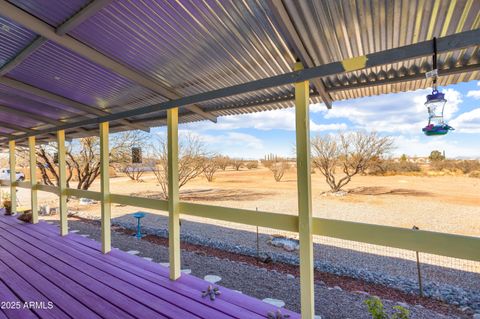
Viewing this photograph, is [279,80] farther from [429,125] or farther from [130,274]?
[130,274]

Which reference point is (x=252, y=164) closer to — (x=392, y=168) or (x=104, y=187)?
(x=392, y=168)

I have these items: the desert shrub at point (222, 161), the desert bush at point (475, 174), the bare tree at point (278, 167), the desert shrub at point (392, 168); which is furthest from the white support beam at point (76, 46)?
the desert bush at point (475, 174)

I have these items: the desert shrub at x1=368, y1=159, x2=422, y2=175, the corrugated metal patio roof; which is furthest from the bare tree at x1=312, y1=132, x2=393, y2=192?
the corrugated metal patio roof

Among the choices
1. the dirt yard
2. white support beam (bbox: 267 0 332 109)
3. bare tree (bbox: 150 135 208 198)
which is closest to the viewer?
white support beam (bbox: 267 0 332 109)

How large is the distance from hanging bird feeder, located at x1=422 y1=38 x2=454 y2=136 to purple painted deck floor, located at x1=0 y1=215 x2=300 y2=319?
1.90 meters

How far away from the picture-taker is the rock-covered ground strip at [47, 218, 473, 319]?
111 inches

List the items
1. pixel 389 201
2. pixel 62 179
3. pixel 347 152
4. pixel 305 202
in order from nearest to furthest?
pixel 305 202
pixel 62 179
pixel 389 201
pixel 347 152

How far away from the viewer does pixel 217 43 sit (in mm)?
1928

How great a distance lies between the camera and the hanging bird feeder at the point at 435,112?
4.87 feet

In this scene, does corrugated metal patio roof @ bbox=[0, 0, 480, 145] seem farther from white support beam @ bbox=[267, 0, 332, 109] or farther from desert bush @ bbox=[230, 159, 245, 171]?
desert bush @ bbox=[230, 159, 245, 171]

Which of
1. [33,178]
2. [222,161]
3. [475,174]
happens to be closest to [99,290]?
[33,178]

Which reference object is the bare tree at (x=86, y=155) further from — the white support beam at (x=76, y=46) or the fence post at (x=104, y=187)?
the white support beam at (x=76, y=46)

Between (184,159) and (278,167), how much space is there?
8.79 metres

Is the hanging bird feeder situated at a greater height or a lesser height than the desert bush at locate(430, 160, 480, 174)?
greater
